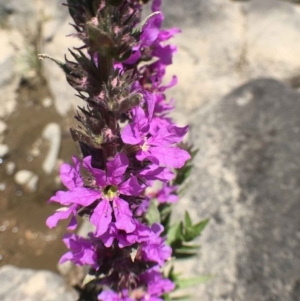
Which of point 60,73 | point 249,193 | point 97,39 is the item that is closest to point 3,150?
point 60,73

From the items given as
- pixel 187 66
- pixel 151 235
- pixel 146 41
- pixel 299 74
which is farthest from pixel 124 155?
pixel 299 74

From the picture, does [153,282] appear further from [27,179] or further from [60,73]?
[60,73]

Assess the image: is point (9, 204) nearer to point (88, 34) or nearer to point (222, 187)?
point (222, 187)

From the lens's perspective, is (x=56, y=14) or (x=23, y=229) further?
(x=56, y=14)

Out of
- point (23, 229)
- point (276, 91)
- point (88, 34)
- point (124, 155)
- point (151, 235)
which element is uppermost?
point (88, 34)

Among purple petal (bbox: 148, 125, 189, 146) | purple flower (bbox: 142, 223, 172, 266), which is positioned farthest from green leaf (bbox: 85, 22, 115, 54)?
purple flower (bbox: 142, 223, 172, 266)

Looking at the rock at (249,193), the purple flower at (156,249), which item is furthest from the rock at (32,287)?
A: the purple flower at (156,249)
